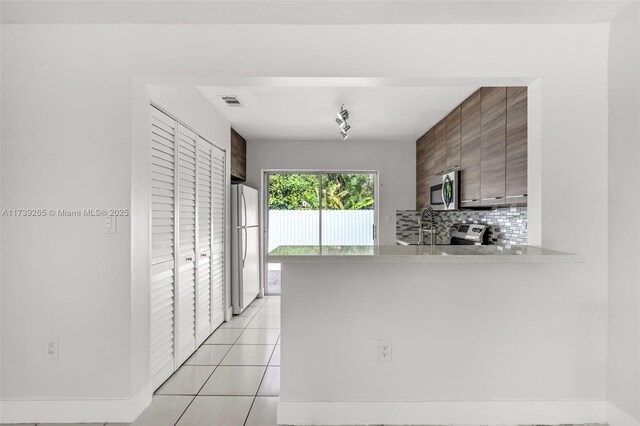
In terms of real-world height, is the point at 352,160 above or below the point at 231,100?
below

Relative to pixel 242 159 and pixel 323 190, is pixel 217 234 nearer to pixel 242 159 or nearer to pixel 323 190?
pixel 242 159

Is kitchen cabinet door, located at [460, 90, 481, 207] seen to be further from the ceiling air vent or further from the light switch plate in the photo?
the light switch plate

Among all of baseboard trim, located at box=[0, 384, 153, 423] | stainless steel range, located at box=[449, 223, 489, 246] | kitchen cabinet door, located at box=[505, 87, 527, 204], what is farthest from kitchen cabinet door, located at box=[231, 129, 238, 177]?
kitchen cabinet door, located at box=[505, 87, 527, 204]

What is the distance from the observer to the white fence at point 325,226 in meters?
5.75

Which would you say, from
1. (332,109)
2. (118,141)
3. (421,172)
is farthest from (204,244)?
(421,172)

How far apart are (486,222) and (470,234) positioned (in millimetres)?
194

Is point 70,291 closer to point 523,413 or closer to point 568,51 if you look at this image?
point 523,413

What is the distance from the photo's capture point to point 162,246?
8.93ft

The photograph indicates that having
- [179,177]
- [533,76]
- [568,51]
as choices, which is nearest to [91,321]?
[179,177]

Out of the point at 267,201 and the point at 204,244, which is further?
the point at 267,201

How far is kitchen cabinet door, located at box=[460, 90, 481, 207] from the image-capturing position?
3.31 metres

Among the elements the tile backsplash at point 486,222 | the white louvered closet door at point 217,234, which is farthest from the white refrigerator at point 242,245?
the tile backsplash at point 486,222

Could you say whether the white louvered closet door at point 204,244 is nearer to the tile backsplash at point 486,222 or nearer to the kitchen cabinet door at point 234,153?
the kitchen cabinet door at point 234,153

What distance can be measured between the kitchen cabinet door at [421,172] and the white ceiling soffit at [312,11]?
3.02 m
